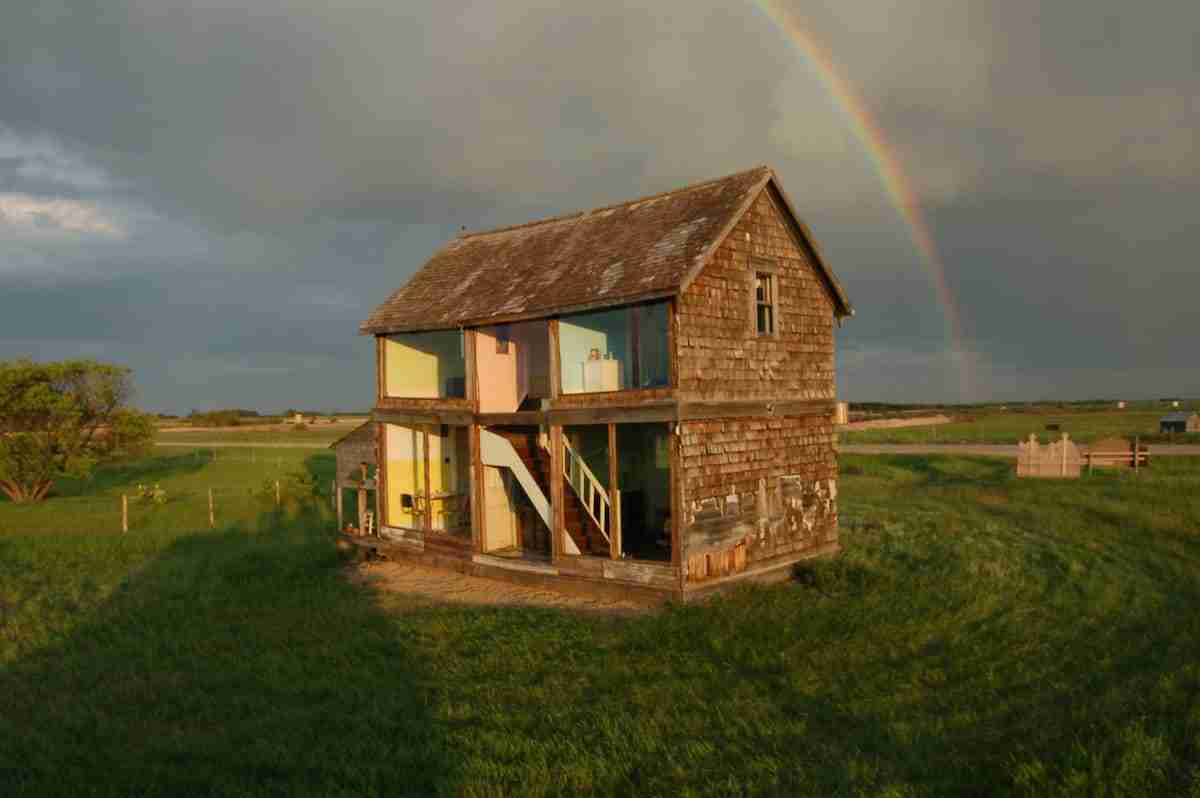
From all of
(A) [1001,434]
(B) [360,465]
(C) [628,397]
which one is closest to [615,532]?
(C) [628,397]

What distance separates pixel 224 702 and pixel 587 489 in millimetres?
9136

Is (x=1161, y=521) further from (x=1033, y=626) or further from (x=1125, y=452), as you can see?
(x=1125, y=452)

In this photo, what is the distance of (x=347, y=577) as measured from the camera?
19.4 metres

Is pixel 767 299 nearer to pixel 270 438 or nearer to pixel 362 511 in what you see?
pixel 362 511

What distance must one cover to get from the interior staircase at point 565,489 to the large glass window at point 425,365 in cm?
287

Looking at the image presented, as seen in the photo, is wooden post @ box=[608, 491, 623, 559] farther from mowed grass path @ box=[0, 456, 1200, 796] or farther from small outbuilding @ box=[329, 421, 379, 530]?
small outbuilding @ box=[329, 421, 379, 530]

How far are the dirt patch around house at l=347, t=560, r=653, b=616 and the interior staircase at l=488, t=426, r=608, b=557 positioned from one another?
1.34 metres

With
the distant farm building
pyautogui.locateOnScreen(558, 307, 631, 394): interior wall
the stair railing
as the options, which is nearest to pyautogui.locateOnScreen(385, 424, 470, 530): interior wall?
the stair railing

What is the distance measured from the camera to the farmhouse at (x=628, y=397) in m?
15.6

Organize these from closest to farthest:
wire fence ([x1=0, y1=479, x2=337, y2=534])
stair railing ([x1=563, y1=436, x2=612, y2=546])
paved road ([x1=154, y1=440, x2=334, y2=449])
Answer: stair railing ([x1=563, y1=436, x2=612, y2=546])
wire fence ([x1=0, y1=479, x2=337, y2=534])
paved road ([x1=154, y1=440, x2=334, y2=449])

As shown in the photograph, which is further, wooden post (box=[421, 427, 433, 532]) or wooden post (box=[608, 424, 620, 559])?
wooden post (box=[421, 427, 433, 532])

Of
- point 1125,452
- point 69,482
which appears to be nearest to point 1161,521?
point 1125,452

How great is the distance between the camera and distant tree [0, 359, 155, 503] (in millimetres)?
36312

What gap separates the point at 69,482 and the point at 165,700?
40.8 metres
